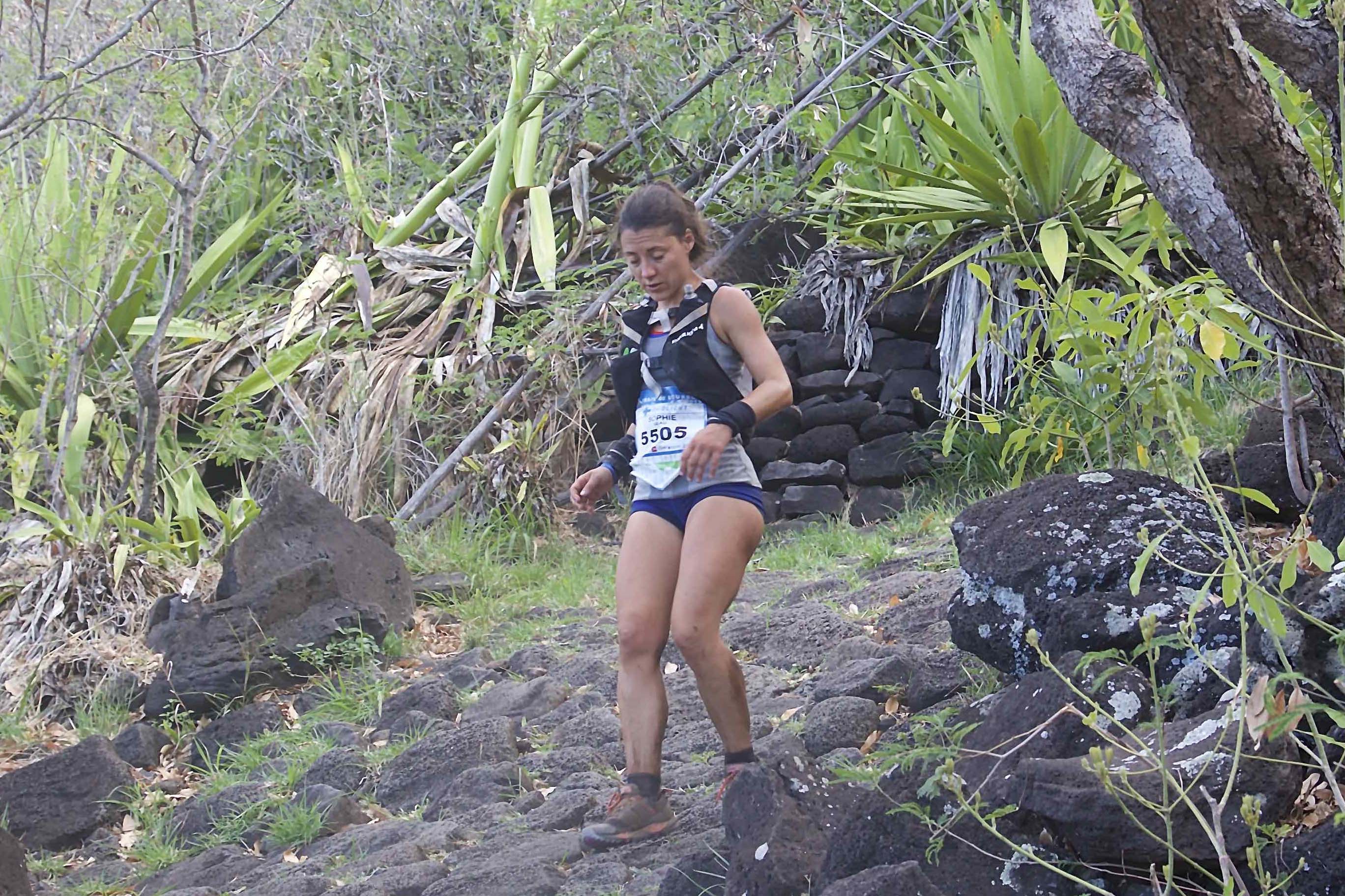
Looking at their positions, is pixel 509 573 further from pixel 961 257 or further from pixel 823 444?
pixel 961 257

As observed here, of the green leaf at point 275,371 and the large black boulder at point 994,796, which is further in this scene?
the green leaf at point 275,371

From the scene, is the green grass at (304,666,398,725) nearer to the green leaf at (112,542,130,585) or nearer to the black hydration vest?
the green leaf at (112,542,130,585)

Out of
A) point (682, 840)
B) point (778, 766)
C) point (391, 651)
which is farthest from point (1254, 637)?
point (391, 651)

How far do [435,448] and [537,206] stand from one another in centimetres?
156

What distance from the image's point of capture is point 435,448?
7.68 metres

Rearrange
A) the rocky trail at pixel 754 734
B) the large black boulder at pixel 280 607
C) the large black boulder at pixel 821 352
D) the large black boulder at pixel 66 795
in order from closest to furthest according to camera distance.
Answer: the rocky trail at pixel 754 734 < the large black boulder at pixel 66 795 < the large black boulder at pixel 280 607 < the large black boulder at pixel 821 352

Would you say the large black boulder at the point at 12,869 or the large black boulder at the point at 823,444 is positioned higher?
the large black boulder at the point at 823,444

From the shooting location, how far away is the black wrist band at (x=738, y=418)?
3.42 m

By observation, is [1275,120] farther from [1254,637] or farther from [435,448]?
[435,448]

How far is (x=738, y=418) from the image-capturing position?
11.3 feet

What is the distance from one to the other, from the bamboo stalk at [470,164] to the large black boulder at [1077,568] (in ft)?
17.4

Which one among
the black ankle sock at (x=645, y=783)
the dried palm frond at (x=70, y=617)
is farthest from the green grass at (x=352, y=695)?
the black ankle sock at (x=645, y=783)

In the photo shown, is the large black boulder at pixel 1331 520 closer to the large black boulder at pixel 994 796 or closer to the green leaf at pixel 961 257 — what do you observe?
the large black boulder at pixel 994 796

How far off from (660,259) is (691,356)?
263mm
